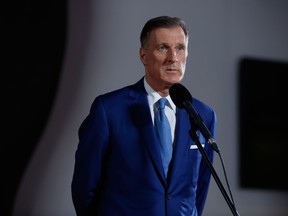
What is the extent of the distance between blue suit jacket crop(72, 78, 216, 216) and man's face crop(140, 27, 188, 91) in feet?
0.24

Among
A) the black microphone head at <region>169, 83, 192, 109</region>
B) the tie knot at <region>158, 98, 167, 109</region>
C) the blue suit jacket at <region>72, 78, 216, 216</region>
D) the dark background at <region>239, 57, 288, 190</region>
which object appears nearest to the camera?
the black microphone head at <region>169, 83, 192, 109</region>

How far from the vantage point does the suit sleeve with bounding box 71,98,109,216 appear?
1765 millimetres

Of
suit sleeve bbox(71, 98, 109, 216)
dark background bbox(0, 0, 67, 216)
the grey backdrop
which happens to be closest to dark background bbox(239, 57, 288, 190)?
the grey backdrop

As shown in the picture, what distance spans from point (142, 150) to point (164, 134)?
0.09 m

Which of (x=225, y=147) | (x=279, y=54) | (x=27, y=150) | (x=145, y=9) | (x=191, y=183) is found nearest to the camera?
(x=191, y=183)

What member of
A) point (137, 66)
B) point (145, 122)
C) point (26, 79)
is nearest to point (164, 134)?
point (145, 122)

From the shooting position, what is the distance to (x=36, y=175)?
9.28 ft

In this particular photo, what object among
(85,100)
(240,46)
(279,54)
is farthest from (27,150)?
(279,54)

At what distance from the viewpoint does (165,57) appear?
1.82 m

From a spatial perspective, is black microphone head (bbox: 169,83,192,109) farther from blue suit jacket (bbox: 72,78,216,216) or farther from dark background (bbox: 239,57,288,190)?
dark background (bbox: 239,57,288,190)

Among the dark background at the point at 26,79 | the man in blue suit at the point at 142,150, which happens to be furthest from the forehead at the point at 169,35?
the dark background at the point at 26,79

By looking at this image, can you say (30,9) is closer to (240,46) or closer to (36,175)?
(36,175)

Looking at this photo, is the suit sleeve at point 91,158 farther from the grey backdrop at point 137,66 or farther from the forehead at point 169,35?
the grey backdrop at point 137,66

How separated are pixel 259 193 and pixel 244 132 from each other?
1.34 ft
